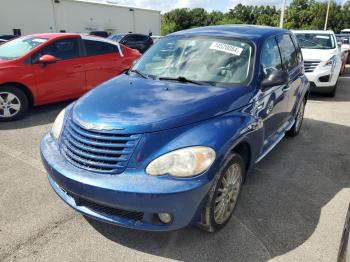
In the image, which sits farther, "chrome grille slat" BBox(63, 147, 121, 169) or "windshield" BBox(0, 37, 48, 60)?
"windshield" BBox(0, 37, 48, 60)

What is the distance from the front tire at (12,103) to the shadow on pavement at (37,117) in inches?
4.8

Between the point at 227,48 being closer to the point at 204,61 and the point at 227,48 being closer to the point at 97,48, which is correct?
the point at 204,61

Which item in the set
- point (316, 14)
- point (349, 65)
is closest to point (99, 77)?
point (349, 65)

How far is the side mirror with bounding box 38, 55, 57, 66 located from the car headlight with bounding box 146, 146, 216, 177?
448 centimetres

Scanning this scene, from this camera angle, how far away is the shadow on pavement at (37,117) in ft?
19.5

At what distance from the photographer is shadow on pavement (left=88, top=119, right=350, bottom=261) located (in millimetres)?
2830

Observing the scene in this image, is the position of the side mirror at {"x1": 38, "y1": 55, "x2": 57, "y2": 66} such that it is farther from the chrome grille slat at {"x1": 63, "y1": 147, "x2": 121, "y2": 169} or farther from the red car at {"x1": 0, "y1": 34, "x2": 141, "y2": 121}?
the chrome grille slat at {"x1": 63, "y1": 147, "x2": 121, "y2": 169}

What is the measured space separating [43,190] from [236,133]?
215 centimetres

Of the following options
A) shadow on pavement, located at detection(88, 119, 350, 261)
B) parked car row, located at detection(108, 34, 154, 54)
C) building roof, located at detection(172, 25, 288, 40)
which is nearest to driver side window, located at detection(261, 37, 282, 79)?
building roof, located at detection(172, 25, 288, 40)

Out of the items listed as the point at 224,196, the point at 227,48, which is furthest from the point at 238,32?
the point at 224,196

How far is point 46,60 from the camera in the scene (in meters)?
6.20

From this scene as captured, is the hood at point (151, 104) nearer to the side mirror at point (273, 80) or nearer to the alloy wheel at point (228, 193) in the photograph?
the side mirror at point (273, 80)

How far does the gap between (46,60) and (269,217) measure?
4.78m

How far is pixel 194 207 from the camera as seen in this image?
2.54 metres
